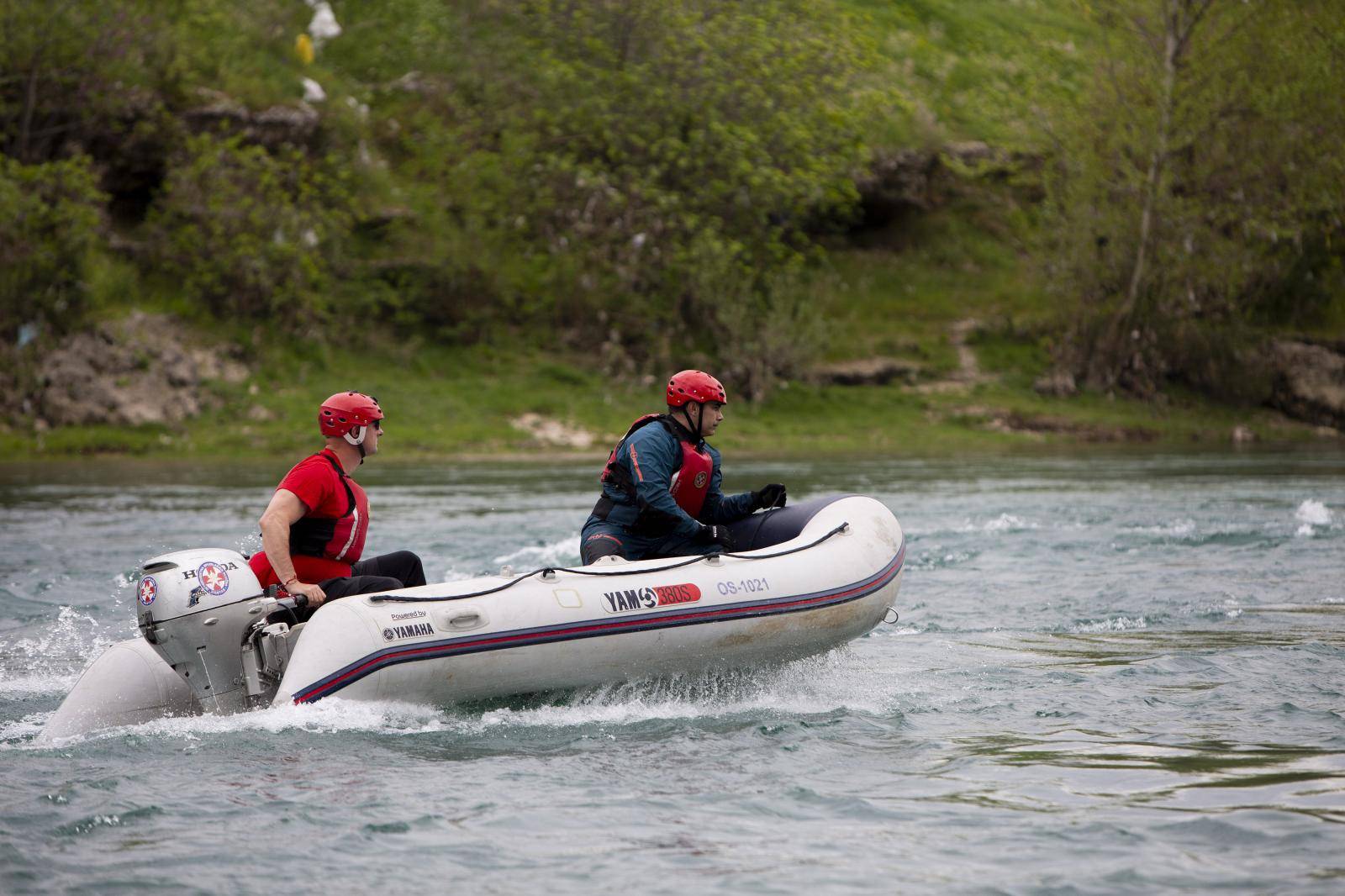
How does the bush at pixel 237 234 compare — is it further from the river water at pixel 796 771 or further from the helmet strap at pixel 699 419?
the helmet strap at pixel 699 419

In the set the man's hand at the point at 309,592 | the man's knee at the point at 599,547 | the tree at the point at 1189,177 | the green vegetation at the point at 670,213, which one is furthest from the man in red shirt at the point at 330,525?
the tree at the point at 1189,177

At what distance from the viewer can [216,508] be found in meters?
14.6

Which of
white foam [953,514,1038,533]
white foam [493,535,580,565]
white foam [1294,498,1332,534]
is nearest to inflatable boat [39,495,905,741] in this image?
white foam [493,535,580,565]

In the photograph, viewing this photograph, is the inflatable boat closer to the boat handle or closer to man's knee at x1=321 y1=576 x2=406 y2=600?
the boat handle

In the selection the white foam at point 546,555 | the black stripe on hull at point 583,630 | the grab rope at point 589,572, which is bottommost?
the white foam at point 546,555

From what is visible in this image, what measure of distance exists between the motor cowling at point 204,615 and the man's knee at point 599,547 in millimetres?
1705

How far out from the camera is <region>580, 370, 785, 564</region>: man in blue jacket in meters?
7.32

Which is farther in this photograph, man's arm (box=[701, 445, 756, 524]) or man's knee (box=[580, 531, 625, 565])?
man's arm (box=[701, 445, 756, 524])

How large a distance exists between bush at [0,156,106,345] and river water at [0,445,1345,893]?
43.9 feet

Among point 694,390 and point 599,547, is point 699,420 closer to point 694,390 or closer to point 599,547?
point 694,390

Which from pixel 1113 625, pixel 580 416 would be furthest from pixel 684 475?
pixel 580 416

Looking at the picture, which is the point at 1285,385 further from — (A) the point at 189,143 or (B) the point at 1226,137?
(A) the point at 189,143

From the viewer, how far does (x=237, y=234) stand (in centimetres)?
2475

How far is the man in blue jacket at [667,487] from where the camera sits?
7.32 meters
